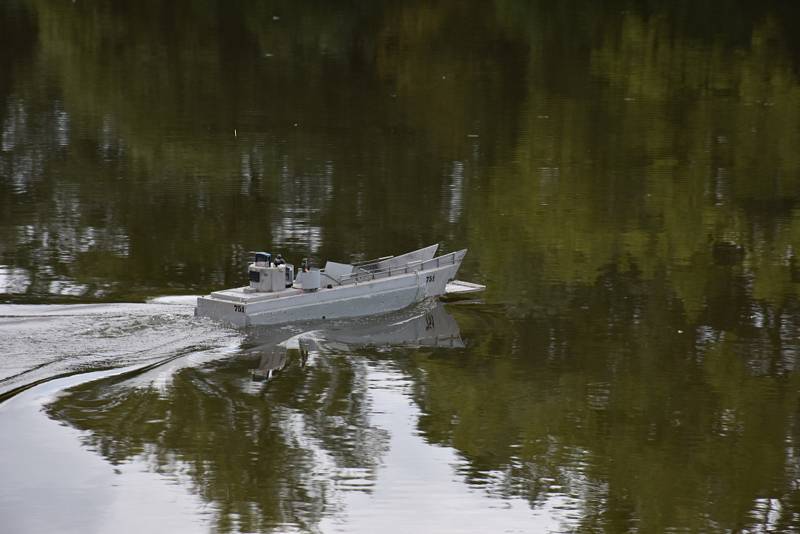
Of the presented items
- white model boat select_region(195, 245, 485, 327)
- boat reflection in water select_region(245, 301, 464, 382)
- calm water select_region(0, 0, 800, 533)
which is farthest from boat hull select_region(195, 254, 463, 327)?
calm water select_region(0, 0, 800, 533)

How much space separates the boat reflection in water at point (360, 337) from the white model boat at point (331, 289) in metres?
0.33

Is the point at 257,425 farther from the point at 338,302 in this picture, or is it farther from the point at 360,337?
the point at 338,302

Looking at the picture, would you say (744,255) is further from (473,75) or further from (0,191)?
(473,75)

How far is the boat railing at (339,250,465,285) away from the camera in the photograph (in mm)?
32312

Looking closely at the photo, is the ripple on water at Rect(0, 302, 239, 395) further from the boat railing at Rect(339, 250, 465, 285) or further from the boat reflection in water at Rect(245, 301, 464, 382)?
the boat railing at Rect(339, 250, 465, 285)

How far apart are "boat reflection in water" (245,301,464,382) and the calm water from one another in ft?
0.32

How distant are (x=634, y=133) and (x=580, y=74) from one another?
13.4m

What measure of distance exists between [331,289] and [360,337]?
1.43 metres

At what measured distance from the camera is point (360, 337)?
30.7 metres

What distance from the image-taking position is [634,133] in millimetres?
54750

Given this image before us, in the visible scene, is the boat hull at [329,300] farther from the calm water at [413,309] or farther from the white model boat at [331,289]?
the calm water at [413,309]

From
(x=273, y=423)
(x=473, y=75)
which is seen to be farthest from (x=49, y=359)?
(x=473, y=75)

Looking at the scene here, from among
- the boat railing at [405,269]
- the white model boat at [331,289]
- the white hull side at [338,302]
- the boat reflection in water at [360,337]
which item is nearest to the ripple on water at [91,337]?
the white hull side at [338,302]

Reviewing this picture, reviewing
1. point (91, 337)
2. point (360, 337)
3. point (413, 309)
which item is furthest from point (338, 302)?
point (91, 337)
